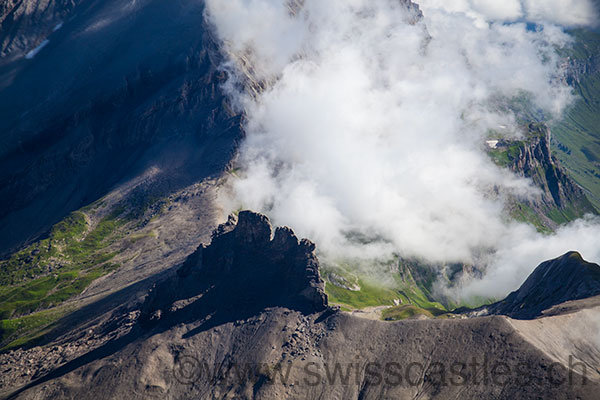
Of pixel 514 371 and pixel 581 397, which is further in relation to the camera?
pixel 514 371

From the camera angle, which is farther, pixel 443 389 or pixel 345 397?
pixel 345 397

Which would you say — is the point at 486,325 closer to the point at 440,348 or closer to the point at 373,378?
the point at 440,348

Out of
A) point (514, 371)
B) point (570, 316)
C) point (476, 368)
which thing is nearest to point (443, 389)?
point (476, 368)

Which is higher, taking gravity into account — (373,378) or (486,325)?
(486,325)

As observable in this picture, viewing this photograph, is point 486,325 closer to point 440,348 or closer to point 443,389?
point 440,348

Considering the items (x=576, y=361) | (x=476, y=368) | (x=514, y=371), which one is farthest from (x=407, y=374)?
(x=576, y=361)

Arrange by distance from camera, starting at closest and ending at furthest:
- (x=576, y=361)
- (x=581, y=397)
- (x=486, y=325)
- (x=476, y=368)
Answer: (x=581, y=397) → (x=576, y=361) → (x=476, y=368) → (x=486, y=325)

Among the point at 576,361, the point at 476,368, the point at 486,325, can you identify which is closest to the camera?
the point at 576,361

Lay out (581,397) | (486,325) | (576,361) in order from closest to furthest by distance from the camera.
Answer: (581,397) → (576,361) → (486,325)

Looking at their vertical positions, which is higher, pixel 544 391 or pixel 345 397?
pixel 544 391
